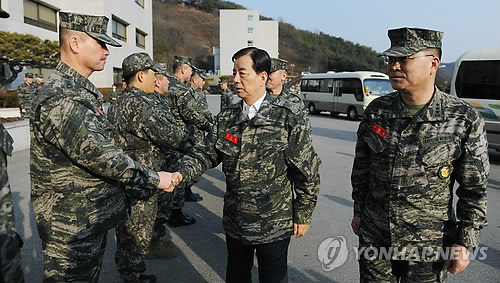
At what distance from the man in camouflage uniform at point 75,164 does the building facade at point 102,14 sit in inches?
485

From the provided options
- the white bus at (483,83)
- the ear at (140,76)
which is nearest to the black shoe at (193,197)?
the ear at (140,76)

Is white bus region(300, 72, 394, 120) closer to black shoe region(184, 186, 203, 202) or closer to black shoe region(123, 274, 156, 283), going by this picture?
black shoe region(184, 186, 203, 202)

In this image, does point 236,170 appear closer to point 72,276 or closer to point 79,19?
point 72,276

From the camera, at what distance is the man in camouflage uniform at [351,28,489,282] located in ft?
6.09

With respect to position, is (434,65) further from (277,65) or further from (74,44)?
(277,65)

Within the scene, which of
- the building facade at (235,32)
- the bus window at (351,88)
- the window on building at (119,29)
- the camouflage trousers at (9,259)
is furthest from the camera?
the building facade at (235,32)

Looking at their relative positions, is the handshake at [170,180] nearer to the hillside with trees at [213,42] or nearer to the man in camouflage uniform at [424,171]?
→ the man in camouflage uniform at [424,171]

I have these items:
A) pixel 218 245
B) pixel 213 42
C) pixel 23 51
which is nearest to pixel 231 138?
pixel 218 245

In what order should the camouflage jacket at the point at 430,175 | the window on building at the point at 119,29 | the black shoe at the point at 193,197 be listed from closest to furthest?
the camouflage jacket at the point at 430,175, the black shoe at the point at 193,197, the window on building at the point at 119,29

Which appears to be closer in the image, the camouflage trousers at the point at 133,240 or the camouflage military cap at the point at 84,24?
the camouflage military cap at the point at 84,24

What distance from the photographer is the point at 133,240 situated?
293 centimetres

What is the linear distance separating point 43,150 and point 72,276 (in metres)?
0.73

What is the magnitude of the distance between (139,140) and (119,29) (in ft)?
82.0

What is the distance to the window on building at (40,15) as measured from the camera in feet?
57.6
